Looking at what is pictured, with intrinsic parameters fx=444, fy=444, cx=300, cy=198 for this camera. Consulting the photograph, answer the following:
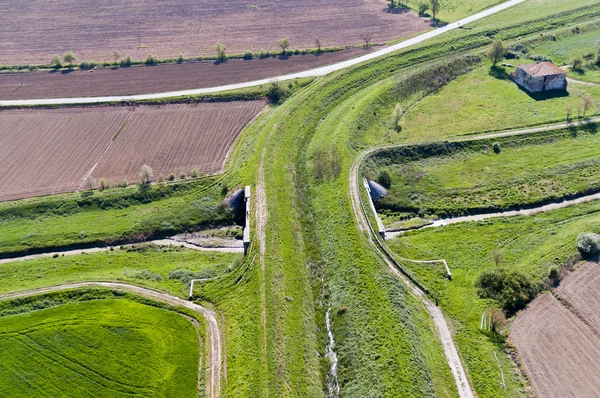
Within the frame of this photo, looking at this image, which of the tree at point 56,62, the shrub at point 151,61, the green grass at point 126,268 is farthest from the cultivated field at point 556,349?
the tree at point 56,62

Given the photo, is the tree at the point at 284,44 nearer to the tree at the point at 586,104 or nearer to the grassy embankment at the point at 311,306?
the grassy embankment at the point at 311,306

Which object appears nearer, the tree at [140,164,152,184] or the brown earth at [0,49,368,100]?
the tree at [140,164,152,184]

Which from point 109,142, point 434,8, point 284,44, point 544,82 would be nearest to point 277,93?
point 284,44

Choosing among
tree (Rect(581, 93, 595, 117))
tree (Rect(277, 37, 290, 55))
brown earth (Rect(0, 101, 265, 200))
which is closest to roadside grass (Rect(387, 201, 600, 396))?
tree (Rect(581, 93, 595, 117))

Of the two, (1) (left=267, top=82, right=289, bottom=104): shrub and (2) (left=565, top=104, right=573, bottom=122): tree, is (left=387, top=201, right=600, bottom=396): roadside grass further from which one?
(1) (left=267, top=82, right=289, bottom=104): shrub

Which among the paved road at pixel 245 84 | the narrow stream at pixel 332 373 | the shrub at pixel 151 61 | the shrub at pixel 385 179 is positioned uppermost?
the shrub at pixel 151 61
